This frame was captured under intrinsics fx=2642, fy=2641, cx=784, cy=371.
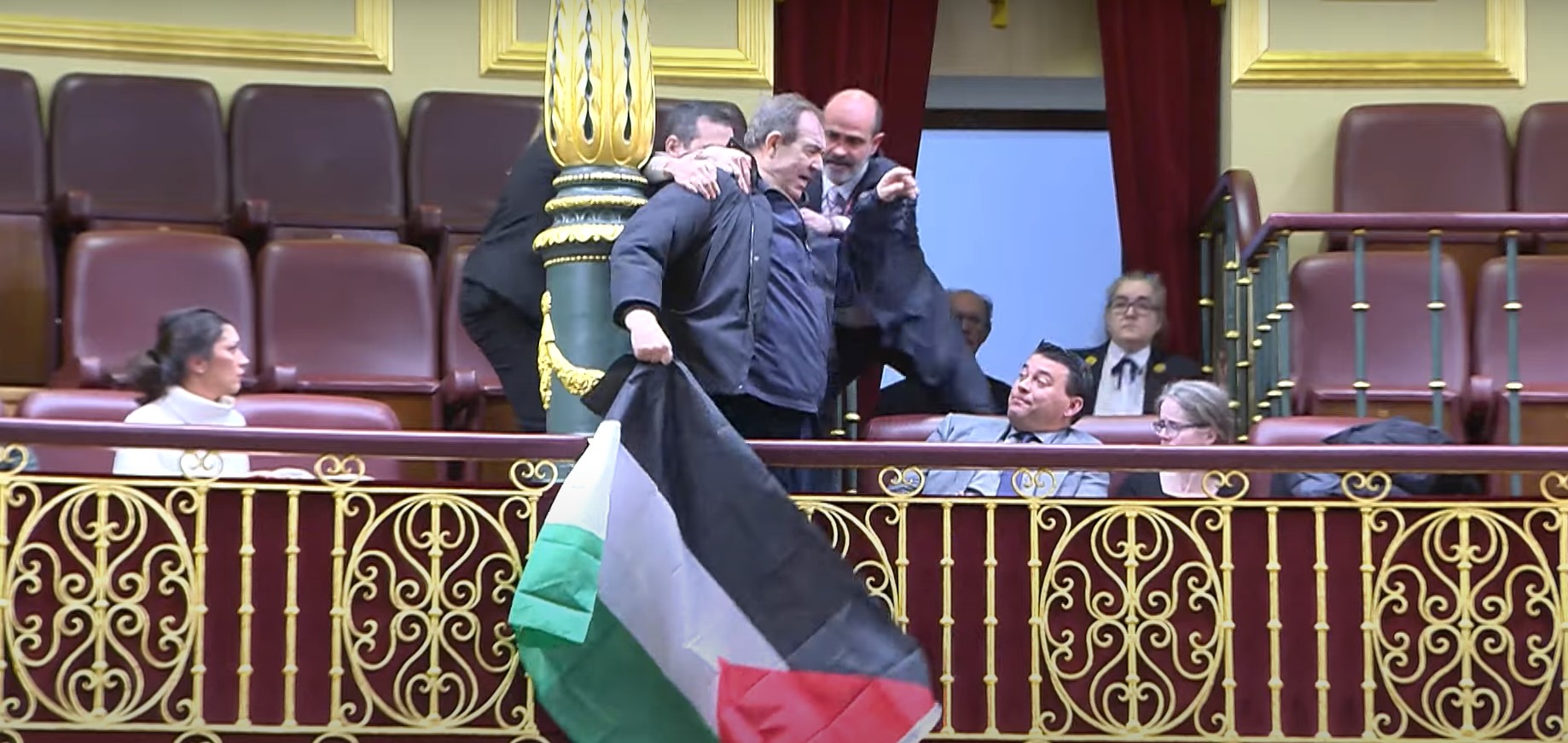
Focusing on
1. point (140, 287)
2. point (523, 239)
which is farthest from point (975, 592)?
point (140, 287)

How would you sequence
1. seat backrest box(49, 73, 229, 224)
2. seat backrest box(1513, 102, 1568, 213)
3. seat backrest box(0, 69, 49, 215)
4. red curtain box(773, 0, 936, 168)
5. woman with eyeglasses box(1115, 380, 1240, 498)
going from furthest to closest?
red curtain box(773, 0, 936, 168), seat backrest box(1513, 102, 1568, 213), seat backrest box(49, 73, 229, 224), seat backrest box(0, 69, 49, 215), woman with eyeglasses box(1115, 380, 1240, 498)

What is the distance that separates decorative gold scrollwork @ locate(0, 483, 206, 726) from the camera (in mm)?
4520

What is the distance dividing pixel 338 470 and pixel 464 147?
116 inches

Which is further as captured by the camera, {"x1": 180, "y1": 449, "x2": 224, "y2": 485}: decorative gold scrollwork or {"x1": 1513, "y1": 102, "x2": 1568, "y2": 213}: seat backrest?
{"x1": 1513, "y1": 102, "x2": 1568, "y2": 213}: seat backrest

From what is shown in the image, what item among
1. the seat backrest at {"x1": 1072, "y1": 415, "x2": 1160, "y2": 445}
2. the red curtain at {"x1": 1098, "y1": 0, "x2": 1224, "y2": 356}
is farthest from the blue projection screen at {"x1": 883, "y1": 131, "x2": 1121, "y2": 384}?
the seat backrest at {"x1": 1072, "y1": 415, "x2": 1160, "y2": 445}

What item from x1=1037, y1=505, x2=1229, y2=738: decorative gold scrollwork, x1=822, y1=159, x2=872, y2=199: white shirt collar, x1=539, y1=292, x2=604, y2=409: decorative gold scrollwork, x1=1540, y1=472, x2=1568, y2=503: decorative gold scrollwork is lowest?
x1=1037, y1=505, x2=1229, y2=738: decorative gold scrollwork

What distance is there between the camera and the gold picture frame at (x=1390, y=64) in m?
7.83

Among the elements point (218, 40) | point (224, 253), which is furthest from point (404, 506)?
point (218, 40)

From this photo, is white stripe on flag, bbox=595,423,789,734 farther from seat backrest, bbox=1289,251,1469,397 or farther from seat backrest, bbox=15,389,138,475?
seat backrest, bbox=1289,251,1469,397

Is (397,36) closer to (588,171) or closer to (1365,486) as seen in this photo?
(588,171)

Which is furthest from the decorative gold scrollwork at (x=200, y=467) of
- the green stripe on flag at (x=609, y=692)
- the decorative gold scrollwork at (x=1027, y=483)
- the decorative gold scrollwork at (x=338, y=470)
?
the decorative gold scrollwork at (x=1027, y=483)

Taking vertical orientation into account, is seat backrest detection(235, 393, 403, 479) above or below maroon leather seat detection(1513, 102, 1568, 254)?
below

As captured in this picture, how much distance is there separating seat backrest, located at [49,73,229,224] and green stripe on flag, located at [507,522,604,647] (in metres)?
3.05

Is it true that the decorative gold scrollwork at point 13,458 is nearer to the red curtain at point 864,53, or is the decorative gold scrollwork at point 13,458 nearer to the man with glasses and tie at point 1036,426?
the man with glasses and tie at point 1036,426
